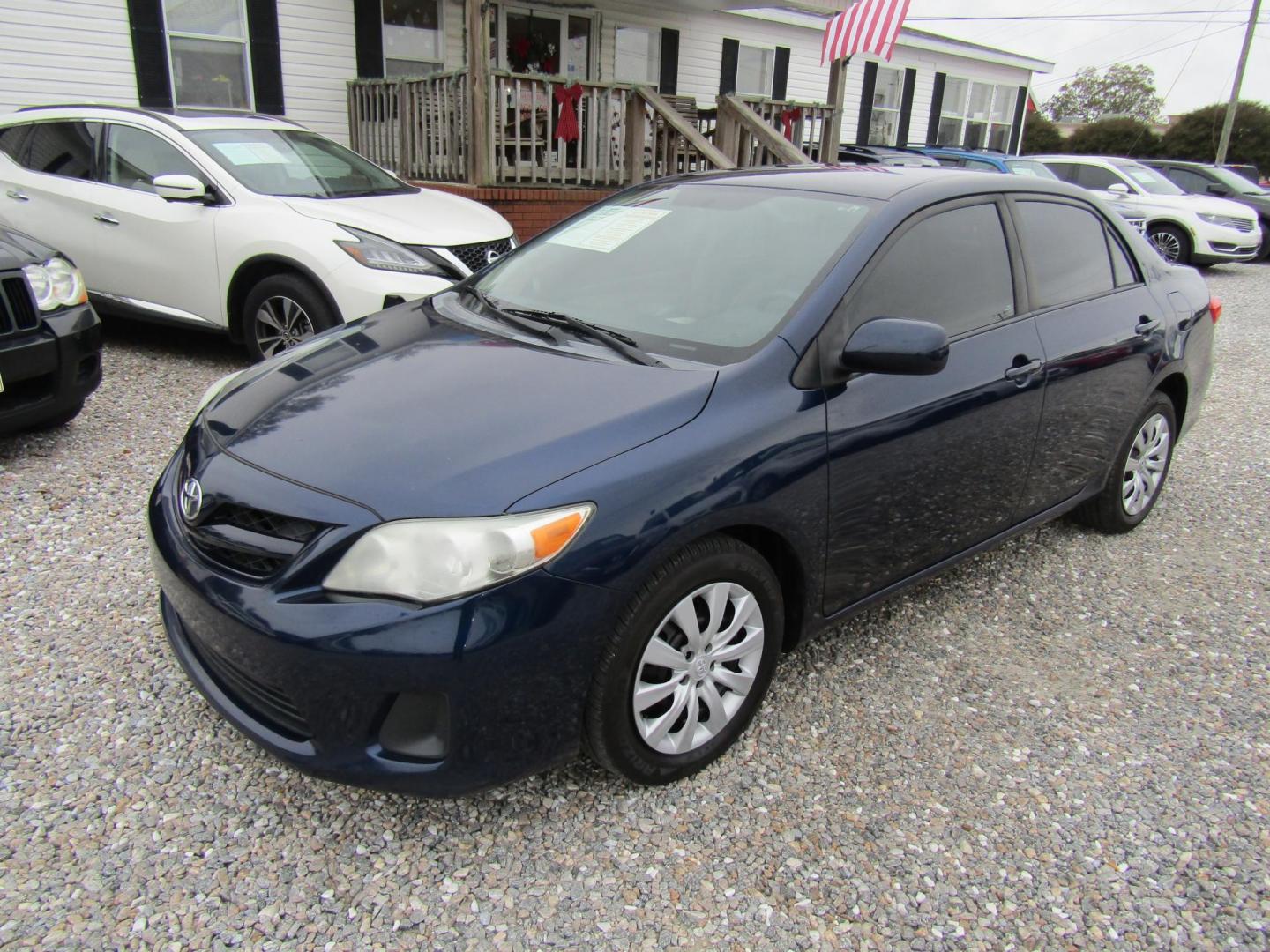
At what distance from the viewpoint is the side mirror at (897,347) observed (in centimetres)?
250

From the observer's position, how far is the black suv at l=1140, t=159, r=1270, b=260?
16203mm

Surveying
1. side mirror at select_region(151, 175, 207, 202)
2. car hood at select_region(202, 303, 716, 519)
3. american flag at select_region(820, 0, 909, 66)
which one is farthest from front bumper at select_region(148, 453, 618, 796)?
american flag at select_region(820, 0, 909, 66)

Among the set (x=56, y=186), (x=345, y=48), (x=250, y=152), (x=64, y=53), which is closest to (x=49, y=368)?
(x=250, y=152)

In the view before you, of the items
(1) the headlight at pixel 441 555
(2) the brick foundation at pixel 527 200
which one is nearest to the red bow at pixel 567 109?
(2) the brick foundation at pixel 527 200

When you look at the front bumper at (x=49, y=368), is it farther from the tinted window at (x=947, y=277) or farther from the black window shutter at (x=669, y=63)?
the black window shutter at (x=669, y=63)

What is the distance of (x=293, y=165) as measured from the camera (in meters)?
6.26

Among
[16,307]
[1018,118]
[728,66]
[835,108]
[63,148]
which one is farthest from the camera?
[1018,118]

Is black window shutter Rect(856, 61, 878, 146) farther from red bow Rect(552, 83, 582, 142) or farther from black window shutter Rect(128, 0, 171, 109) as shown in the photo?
black window shutter Rect(128, 0, 171, 109)

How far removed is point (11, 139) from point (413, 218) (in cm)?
303

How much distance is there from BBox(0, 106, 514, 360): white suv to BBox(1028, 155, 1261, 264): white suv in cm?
1117

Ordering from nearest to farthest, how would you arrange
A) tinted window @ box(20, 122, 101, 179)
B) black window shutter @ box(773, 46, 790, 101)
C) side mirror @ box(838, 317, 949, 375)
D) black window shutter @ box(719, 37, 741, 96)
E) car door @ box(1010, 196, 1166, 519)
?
side mirror @ box(838, 317, 949, 375)
car door @ box(1010, 196, 1166, 519)
tinted window @ box(20, 122, 101, 179)
black window shutter @ box(719, 37, 741, 96)
black window shutter @ box(773, 46, 790, 101)

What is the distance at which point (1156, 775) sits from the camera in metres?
2.64

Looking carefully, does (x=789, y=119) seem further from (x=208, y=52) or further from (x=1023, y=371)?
(x=1023, y=371)

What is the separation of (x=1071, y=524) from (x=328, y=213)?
4.50 m
